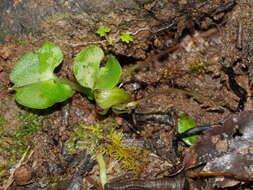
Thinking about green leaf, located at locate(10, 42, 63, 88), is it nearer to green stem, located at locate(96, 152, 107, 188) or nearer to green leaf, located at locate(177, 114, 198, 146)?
green stem, located at locate(96, 152, 107, 188)

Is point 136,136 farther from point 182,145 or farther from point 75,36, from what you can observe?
point 75,36

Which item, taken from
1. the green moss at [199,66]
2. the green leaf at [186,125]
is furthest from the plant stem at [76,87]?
the green moss at [199,66]

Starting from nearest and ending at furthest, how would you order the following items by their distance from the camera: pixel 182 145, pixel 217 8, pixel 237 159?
pixel 237 159
pixel 182 145
pixel 217 8

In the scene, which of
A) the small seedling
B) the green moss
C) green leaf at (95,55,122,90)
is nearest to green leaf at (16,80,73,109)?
the small seedling

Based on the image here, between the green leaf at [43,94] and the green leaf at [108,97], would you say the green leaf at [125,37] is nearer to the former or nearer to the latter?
the green leaf at [108,97]

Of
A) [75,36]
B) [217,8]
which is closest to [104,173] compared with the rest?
[75,36]

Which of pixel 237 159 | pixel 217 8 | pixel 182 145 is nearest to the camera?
pixel 237 159

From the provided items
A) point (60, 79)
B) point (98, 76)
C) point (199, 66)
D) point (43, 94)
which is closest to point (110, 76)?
point (98, 76)
